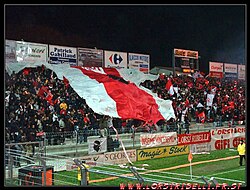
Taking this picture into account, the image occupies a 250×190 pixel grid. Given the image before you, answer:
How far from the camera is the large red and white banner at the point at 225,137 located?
24219 millimetres

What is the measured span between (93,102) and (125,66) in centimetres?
1665

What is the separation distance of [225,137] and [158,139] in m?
6.11

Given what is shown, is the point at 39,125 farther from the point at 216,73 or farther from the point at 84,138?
the point at 216,73

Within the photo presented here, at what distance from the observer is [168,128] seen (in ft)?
75.3

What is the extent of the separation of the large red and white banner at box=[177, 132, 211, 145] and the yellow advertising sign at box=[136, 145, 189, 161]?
0.87 ft

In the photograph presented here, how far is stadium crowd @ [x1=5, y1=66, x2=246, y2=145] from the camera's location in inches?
708

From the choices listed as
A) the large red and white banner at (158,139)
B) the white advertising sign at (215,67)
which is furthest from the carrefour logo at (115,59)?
the white advertising sign at (215,67)

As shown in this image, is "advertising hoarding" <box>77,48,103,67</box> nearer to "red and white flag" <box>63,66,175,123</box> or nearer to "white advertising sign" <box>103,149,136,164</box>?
"white advertising sign" <box>103,149,136,164</box>

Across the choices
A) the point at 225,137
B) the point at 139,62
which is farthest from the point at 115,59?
the point at 225,137

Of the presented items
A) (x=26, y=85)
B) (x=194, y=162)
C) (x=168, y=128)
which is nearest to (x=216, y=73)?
(x=168, y=128)

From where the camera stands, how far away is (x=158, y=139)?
819 inches

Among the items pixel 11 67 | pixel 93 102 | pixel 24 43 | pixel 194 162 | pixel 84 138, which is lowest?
pixel 194 162

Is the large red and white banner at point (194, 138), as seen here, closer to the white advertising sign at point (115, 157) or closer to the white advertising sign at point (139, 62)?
the white advertising sign at point (115, 157)

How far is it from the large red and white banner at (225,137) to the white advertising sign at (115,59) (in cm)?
817
